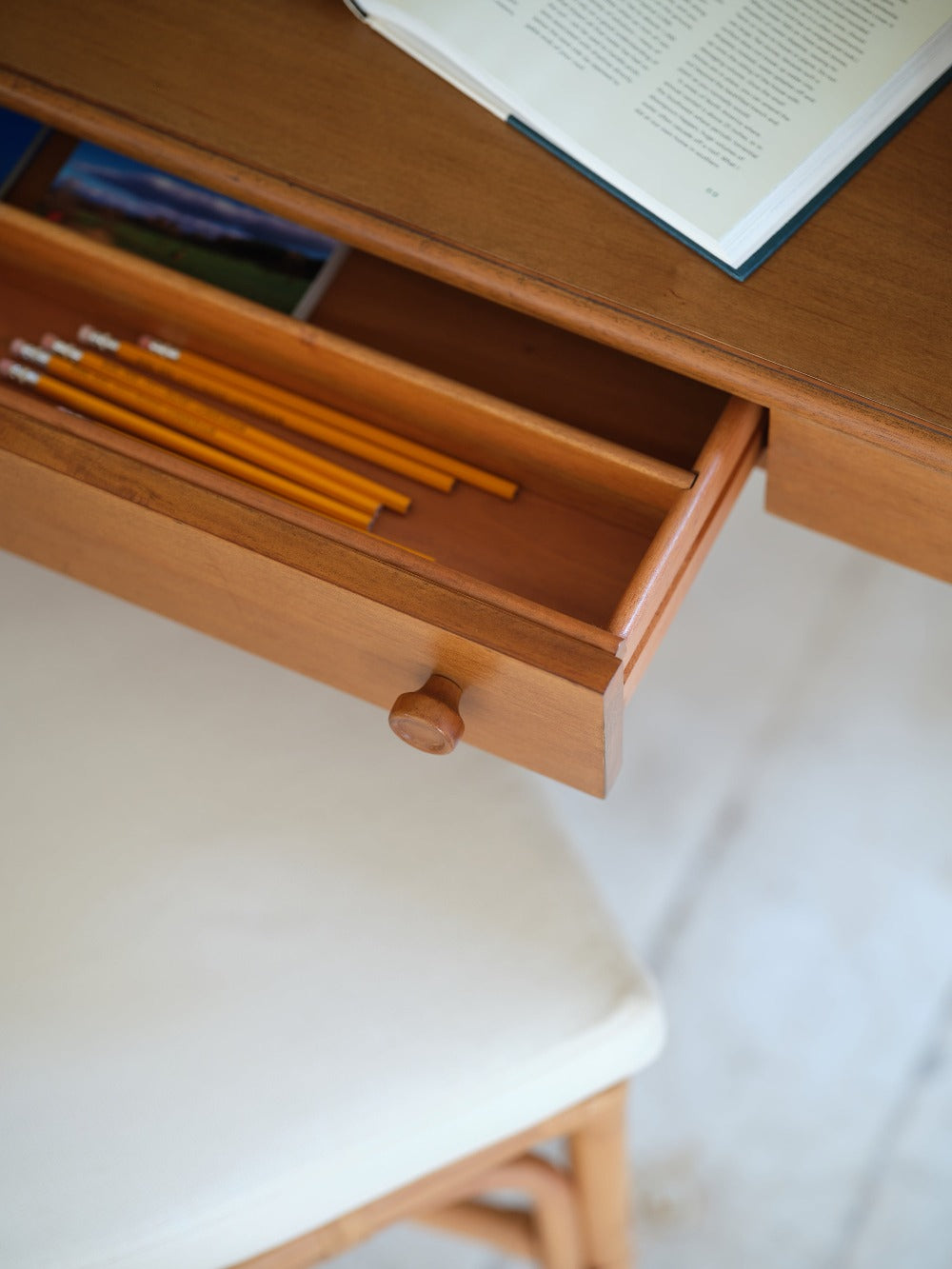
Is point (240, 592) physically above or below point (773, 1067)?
→ below

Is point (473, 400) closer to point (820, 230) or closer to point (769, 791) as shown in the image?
A: point (820, 230)

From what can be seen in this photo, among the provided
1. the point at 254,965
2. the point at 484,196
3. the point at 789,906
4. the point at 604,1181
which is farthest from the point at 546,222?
the point at 789,906

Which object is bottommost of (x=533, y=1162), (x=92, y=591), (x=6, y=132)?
(x=533, y=1162)

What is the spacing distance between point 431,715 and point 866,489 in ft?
0.74

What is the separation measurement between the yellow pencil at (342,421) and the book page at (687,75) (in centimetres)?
16

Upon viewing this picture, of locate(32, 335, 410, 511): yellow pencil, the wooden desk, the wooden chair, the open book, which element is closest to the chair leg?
the wooden chair

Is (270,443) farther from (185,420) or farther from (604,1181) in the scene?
(604,1181)

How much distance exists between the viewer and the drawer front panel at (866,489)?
0.49 meters

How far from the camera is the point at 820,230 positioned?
0.51 m

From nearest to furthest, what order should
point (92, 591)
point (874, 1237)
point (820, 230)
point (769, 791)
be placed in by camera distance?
point (820, 230)
point (92, 591)
point (874, 1237)
point (769, 791)

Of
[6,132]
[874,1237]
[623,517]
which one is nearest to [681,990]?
[874,1237]

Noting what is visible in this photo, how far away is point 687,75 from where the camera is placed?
0.53 meters

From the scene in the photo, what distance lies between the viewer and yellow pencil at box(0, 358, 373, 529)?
1.93 ft

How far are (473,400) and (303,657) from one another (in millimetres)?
147
